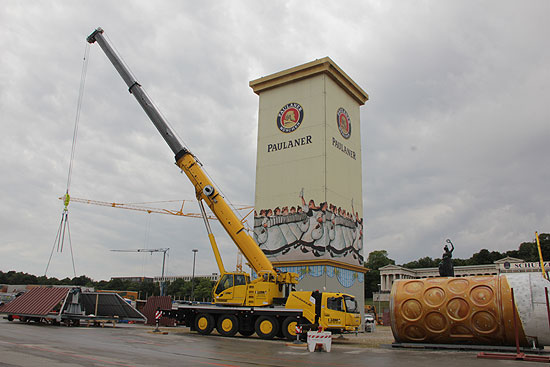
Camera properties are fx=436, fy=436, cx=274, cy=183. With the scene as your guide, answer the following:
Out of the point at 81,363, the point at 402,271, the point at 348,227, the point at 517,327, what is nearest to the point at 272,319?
the point at 517,327

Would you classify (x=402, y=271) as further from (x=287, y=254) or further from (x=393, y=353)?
(x=393, y=353)

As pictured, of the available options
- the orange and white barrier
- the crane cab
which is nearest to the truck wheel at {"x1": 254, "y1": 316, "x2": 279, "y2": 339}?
the crane cab

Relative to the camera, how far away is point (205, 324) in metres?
23.2

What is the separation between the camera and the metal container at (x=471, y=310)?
1437 centimetres

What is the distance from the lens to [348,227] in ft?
133

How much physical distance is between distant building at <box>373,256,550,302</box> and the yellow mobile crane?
7139cm

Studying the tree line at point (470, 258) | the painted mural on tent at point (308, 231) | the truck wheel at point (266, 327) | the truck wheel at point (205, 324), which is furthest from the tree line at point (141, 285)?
the truck wheel at point (266, 327)

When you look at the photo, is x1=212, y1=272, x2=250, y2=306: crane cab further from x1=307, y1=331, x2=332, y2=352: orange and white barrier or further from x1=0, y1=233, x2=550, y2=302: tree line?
x1=0, y1=233, x2=550, y2=302: tree line

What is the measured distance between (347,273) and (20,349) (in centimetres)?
3042

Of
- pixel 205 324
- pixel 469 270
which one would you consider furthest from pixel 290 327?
pixel 469 270

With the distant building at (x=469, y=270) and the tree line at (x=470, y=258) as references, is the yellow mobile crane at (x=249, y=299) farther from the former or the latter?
the tree line at (x=470, y=258)

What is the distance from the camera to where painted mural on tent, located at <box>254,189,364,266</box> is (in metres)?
37.3

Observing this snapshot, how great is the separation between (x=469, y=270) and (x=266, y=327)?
100 m

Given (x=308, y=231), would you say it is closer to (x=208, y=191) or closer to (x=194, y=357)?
(x=208, y=191)
